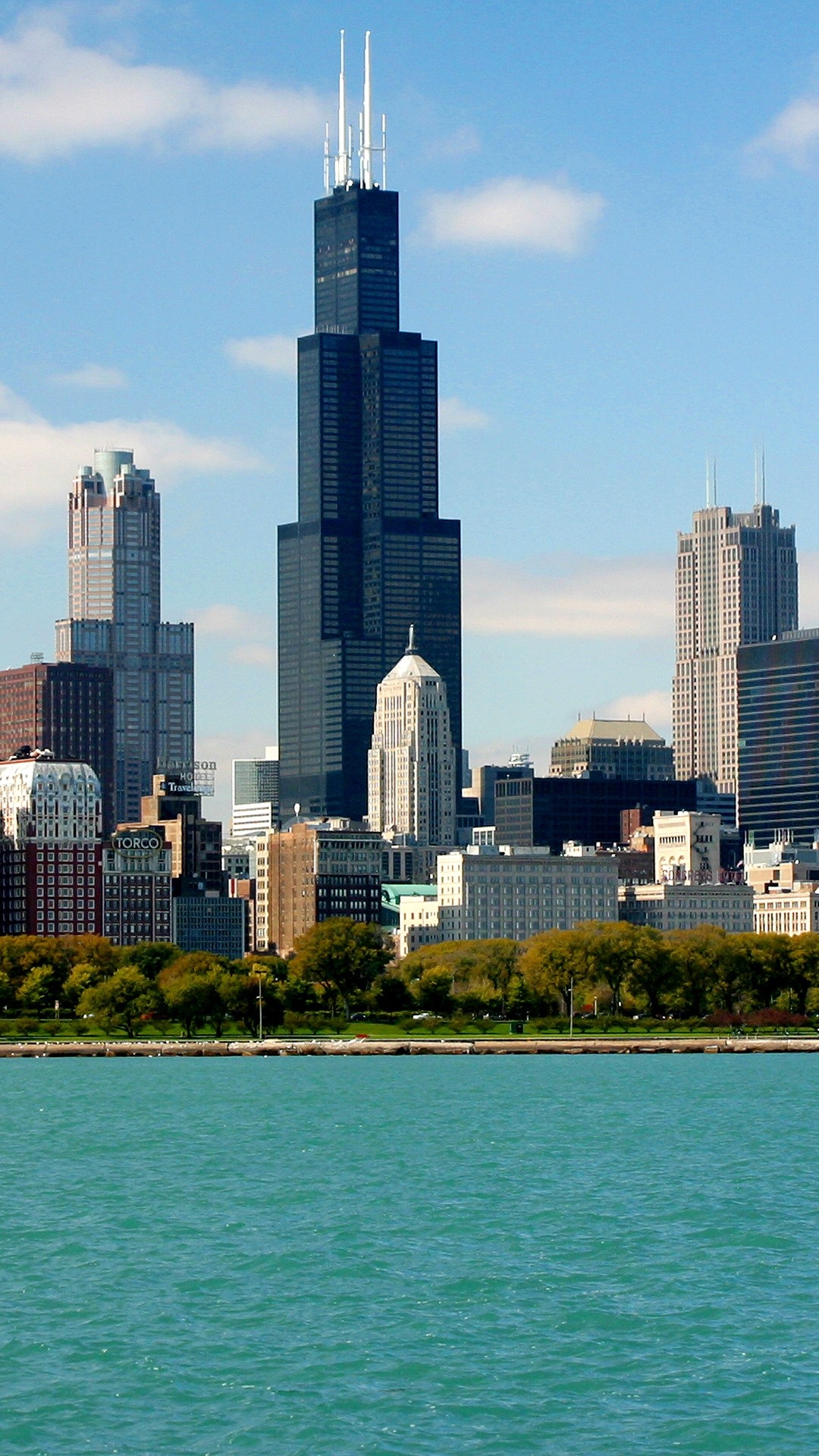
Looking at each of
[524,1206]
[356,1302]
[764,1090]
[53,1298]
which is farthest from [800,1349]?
[764,1090]

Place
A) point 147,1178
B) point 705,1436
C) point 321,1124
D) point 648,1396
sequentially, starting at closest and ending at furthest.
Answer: point 705,1436 < point 648,1396 < point 147,1178 < point 321,1124

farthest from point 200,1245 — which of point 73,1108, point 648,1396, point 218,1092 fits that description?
point 218,1092

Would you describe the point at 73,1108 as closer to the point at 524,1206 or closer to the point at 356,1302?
the point at 524,1206

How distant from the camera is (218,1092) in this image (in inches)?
6378

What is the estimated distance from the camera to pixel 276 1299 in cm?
7069

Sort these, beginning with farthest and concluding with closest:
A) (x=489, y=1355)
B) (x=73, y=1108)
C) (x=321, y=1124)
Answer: (x=73, y=1108)
(x=321, y=1124)
(x=489, y=1355)

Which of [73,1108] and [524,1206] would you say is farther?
[73,1108]

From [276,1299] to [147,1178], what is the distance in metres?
34.6

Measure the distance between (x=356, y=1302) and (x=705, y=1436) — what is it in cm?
1776

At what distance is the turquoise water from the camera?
55.8 metres

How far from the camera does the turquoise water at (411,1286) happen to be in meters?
55.8

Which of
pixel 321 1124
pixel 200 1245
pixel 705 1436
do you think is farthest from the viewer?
pixel 321 1124

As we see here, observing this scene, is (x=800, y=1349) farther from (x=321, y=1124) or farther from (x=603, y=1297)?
(x=321, y=1124)

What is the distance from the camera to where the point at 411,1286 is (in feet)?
241
